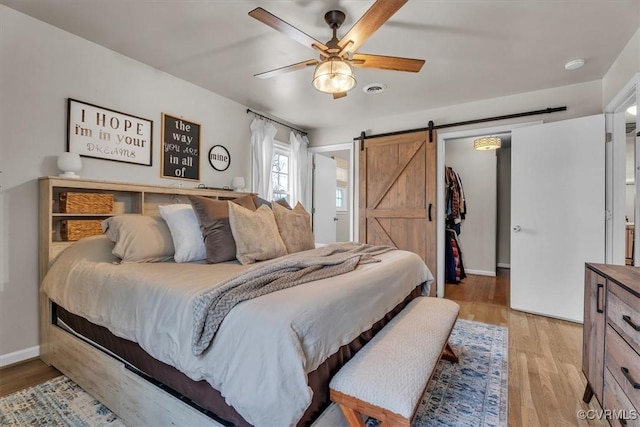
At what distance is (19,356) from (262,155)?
2.96m

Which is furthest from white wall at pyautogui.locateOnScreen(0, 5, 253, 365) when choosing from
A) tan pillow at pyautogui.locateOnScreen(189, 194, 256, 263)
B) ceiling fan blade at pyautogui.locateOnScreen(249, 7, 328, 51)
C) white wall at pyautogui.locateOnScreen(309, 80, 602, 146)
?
white wall at pyautogui.locateOnScreen(309, 80, 602, 146)

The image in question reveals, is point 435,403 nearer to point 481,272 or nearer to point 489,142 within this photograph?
point 489,142

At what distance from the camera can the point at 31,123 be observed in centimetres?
215

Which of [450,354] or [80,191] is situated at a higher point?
[80,191]

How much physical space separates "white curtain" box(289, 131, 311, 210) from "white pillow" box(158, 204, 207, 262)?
254cm

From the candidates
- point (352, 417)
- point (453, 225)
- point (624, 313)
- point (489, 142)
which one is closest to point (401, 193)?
A: point (453, 225)

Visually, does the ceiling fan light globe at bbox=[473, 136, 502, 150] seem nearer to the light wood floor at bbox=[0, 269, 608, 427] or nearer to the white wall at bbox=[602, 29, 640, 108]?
the white wall at bbox=[602, 29, 640, 108]

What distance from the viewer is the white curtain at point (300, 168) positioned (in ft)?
15.2

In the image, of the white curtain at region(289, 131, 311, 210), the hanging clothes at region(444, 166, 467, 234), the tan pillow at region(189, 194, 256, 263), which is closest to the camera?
the tan pillow at region(189, 194, 256, 263)

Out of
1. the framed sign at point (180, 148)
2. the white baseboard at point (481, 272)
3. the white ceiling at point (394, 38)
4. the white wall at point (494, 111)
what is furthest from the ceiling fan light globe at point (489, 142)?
the framed sign at point (180, 148)

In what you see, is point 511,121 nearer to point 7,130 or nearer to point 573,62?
point 573,62

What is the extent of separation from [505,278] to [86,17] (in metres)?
6.09

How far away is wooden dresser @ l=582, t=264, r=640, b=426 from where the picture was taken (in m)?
1.16

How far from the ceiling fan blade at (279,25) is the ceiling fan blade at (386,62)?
0.93 ft
